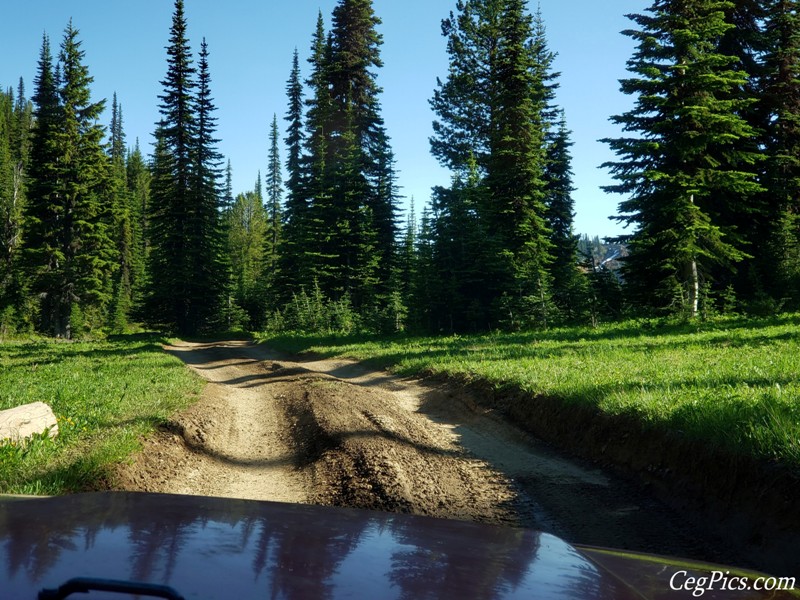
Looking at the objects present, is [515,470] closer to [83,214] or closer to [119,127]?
[83,214]

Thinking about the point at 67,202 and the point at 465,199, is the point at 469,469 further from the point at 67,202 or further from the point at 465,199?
the point at 67,202

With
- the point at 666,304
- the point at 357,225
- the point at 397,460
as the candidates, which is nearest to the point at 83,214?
the point at 357,225

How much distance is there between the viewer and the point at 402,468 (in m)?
6.78

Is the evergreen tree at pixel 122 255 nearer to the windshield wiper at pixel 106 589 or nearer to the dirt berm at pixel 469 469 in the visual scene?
the dirt berm at pixel 469 469

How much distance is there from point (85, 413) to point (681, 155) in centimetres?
2099

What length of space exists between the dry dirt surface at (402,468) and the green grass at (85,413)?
1.24 ft

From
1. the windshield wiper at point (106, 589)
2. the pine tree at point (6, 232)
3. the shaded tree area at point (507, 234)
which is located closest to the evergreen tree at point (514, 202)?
the shaded tree area at point (507, 234)

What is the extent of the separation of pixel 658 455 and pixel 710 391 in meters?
1.94

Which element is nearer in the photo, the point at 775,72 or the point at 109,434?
the point at 109,434

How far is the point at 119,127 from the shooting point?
13100 centimetres

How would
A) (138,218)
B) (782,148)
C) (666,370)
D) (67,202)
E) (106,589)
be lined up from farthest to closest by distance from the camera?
(138,218)
(67,202)
(782,148)
(666,370)
(106,589)

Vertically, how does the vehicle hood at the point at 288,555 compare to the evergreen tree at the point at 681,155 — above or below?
below

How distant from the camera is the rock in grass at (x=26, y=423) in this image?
22.7ft

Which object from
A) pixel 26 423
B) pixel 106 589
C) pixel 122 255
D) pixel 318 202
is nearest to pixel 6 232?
pixel 122 255
